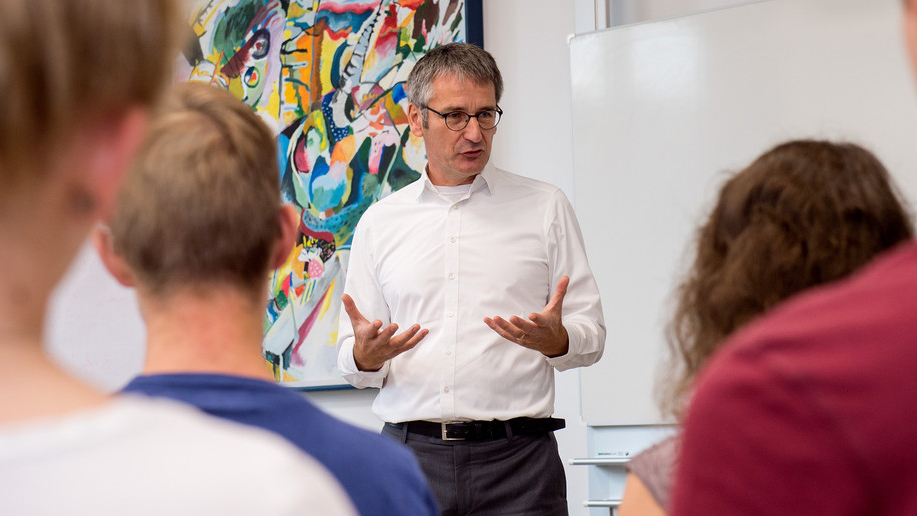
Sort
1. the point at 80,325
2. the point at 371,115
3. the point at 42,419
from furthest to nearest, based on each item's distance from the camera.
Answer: the point at 80,325 → the point at 371,115 → the point at 42,419

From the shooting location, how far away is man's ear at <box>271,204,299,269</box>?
104 cm

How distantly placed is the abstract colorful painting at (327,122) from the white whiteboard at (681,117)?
70cm

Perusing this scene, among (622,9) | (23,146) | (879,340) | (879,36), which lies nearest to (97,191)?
(23,146)

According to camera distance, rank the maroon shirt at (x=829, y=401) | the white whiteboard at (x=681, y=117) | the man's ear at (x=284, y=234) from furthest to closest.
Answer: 1. the white whiteboard at (x=681, y=117)
2. the man's ear at (x=284, y=234)
3. the maroon shirt at (x=829, y=401)

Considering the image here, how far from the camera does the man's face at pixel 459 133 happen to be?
2822 millimetres

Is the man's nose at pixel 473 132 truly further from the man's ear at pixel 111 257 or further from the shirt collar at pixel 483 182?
the man's ear at pixel 111 257

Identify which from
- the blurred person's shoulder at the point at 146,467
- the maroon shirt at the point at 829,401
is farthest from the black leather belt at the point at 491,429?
the blurred person's shoulder at the point at 146,467

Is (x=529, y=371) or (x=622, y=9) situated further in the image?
(x=622, y=9)

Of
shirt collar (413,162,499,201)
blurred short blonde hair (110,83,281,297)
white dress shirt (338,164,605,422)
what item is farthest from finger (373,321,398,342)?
blurred short blonde hair (110,83,281,297)

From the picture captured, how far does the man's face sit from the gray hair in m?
0.02

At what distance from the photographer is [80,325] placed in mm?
4293

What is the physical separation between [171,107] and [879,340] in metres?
0.77

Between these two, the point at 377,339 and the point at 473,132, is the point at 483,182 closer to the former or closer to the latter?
the point at 473,132

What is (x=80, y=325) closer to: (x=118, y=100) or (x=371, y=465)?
(x=371, y=465)
